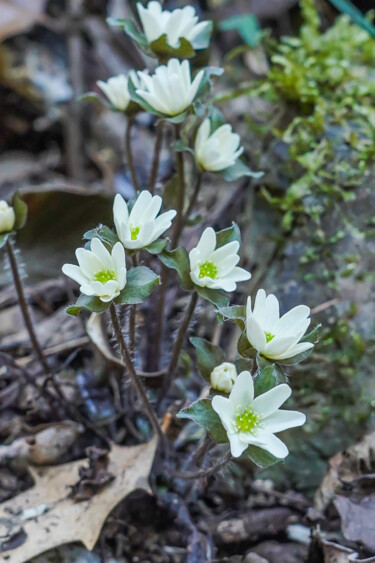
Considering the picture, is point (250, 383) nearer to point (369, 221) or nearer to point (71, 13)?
point (369, 221)

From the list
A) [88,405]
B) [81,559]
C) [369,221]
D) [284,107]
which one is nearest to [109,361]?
[88,405]

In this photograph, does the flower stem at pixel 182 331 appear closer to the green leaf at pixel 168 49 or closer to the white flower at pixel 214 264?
the white flower at pixel 214 264

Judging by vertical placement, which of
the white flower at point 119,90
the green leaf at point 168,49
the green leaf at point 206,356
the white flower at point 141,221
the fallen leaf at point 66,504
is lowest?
the fallen leaf at point 66,504

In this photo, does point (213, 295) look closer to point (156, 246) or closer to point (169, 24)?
point (156, 246)

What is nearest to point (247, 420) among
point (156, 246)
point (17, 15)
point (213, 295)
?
point (213, 295)

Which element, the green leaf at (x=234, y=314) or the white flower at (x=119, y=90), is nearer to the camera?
the green leaf at (x=234, y=314)

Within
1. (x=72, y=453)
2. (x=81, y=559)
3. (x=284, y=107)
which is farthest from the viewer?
(x=284, y=107)

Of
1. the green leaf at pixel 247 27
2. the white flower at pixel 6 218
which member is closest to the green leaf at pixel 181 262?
the white flower at pixel 6 218

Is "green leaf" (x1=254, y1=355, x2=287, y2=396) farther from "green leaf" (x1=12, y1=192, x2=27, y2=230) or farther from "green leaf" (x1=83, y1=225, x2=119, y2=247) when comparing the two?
"green leaf" (x1=12, y1=192, x2=27, y2=230)

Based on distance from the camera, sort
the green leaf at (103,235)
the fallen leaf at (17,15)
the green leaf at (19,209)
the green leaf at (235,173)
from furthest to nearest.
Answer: the fallen leaf at (17,15) → the green leaf at (235,173) → the green leaf at (19,209) → the green leaf at (103,235)
